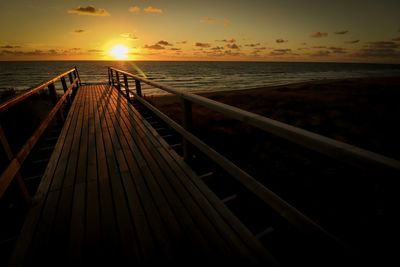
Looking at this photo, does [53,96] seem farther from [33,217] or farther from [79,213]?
[79,213]

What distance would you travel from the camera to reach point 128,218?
79.7 inches

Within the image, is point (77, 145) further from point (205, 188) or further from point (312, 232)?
point (312, 232)

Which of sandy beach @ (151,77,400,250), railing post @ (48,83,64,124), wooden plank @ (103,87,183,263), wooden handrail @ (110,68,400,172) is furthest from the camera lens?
railing post @ (48,83,64,124)

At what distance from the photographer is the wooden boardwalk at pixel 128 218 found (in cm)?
165

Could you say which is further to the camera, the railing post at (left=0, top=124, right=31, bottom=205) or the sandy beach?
the sandy beach

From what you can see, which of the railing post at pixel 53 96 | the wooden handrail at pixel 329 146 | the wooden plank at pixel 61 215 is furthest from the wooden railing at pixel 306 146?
the railing post at pixel 53 96

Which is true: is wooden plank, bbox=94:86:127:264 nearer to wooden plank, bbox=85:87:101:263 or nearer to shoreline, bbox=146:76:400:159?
wooden plank, bbox=85:87:101:263

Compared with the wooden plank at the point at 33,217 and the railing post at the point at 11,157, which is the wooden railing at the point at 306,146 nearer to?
the wooden plank at the point at 33,217

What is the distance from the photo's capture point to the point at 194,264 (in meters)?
1.59

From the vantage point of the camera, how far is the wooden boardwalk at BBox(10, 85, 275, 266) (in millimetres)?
1654

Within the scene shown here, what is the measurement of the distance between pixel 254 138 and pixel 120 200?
20.9 ft

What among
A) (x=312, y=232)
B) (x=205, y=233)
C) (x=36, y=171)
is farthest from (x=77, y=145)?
(x=312, y=232)

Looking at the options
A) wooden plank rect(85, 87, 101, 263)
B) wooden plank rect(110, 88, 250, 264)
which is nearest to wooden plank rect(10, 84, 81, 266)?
wooden plank rect(85, 87, 101, 263)

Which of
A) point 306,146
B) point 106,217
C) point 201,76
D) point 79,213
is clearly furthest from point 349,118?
point 201,76
